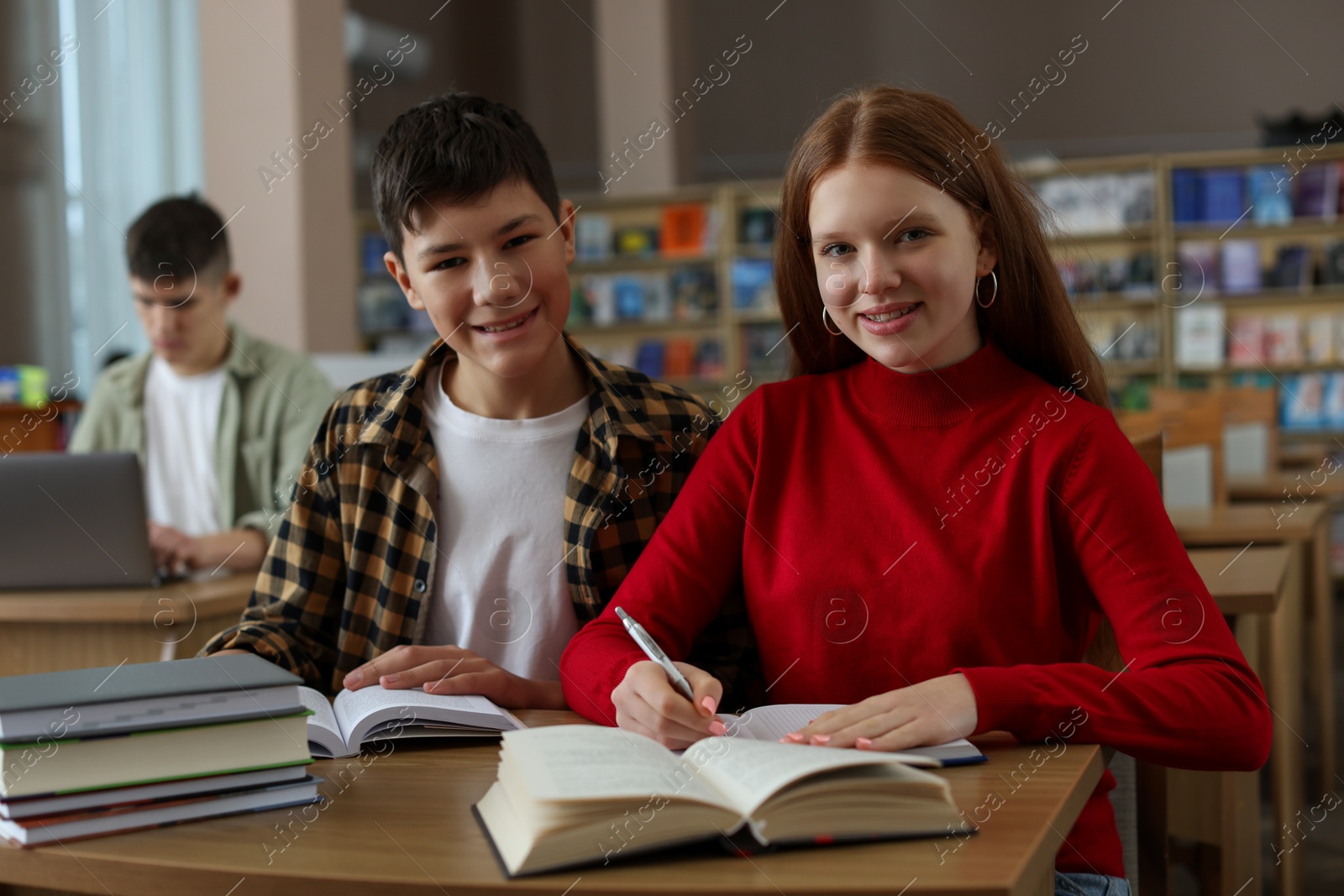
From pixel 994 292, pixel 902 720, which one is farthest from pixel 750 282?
pixel 902 720

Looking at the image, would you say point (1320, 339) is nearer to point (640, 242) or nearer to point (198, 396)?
point (640, 242)

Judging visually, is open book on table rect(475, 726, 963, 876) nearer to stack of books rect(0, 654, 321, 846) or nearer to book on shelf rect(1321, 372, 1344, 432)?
stack of books rect(0, 654, 321, 846)

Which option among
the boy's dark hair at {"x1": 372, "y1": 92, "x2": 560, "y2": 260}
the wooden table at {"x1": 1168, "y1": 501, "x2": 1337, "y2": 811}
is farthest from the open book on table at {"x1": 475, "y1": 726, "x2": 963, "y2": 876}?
the wooden table at {"x1": 1168, "y1": 501, "x2": 1337, "y2": 811}

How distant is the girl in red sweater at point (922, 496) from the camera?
1.12 metres

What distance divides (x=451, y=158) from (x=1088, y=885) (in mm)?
1011

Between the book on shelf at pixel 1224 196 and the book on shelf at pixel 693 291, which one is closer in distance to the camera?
the book on shelf at pixel 1224 196

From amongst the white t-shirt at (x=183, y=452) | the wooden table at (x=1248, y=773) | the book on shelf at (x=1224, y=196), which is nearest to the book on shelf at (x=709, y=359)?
the book on shelf at (x=1224, y=196)

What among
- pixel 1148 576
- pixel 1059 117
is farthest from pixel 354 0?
pixel 1148 576

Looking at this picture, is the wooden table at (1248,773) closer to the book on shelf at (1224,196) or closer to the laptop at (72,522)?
the laptop at (72,522)

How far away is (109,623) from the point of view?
6.43 ft

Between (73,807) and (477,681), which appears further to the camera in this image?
(477,681)

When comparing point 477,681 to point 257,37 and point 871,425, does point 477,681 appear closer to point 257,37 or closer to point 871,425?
point 871,425

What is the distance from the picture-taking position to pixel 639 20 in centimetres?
711

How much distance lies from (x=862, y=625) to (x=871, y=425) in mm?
226
